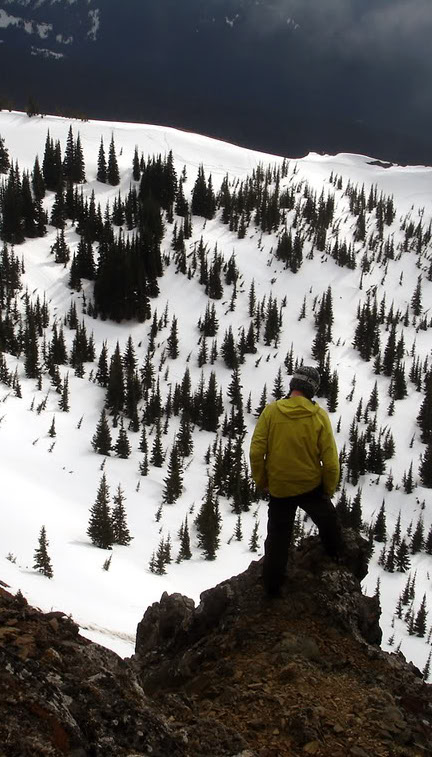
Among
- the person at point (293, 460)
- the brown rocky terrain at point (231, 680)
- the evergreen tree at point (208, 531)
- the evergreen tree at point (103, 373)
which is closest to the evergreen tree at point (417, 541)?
the evergreen tree at point (208, 531)

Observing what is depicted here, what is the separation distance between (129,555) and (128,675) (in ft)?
97.4

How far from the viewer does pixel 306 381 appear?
7.62 metres

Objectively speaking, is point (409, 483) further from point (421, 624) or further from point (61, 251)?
point (61, 251)

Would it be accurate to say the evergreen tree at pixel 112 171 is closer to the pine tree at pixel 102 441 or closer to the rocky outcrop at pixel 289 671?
the pine tree at pixel 102 441

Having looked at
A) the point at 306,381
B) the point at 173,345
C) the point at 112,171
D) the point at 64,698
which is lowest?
the point at 173,345

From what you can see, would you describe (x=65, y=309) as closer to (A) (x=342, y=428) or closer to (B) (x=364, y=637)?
(A) (x=342, y=428)

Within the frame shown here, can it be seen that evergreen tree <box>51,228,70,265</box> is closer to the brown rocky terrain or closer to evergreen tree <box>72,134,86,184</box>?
evergreen tree <box>72,134,86,184</box>

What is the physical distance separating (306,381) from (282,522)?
2132mm

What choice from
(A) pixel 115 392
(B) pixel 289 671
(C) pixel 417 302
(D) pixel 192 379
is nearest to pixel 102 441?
(A) pixel 115 392

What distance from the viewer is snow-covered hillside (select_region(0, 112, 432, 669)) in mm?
23906

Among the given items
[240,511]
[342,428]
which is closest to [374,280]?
[342,428]

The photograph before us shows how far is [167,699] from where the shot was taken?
18.2 feet

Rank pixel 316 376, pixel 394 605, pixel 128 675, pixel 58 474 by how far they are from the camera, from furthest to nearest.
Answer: pixel 394 605, pixel 58 474, pixel 316 376, pixel 128 675

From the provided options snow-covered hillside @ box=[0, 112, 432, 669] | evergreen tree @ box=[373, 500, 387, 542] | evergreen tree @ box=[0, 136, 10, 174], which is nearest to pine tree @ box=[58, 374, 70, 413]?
snow-covered hillside @ box=[0, 112, 432, 669]
